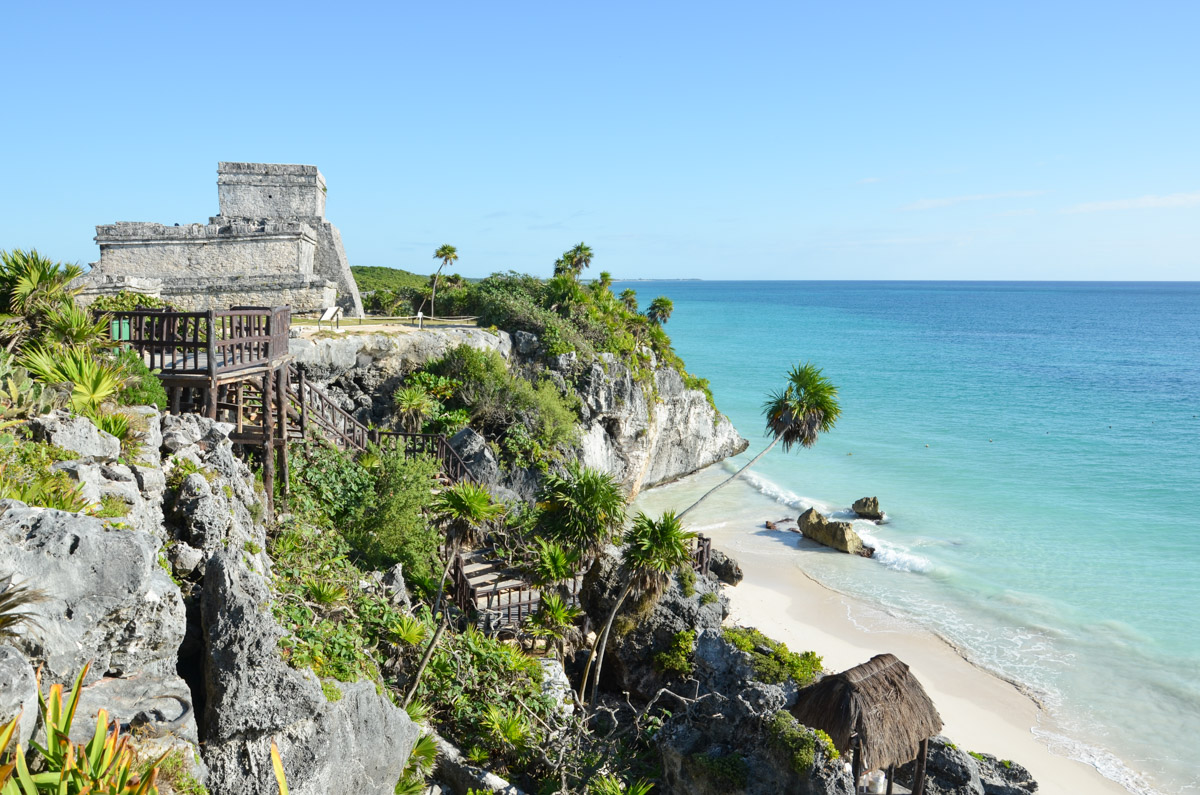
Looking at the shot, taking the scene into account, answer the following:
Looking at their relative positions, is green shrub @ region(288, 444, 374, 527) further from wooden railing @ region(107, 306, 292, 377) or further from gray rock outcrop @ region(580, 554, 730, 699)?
gray rock outcrop @ region(580, 554, 730, 699)

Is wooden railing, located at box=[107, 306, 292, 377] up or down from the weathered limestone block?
up

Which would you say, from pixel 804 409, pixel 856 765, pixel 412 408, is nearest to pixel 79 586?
pixel 856 765

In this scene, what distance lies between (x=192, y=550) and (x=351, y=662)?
254cm

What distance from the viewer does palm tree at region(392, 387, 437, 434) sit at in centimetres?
2281

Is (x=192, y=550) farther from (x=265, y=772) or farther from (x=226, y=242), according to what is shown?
(x=226, y=242)

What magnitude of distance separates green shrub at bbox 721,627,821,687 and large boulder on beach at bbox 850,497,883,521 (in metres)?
17.0

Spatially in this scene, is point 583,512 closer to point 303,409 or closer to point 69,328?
point 303,409

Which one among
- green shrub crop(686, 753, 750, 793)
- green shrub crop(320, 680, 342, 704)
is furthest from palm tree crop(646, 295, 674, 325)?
green shrub crop(320, 680, 342, 704)

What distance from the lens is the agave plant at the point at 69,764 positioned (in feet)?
14.3

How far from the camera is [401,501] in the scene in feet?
49.9

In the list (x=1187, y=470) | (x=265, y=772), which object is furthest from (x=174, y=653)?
(x=1187, y=470)

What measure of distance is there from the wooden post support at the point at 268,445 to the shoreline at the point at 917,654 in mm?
11664

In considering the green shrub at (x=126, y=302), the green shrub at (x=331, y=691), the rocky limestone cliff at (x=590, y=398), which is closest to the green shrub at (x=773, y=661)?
the green shrub at (x=331, y=691)

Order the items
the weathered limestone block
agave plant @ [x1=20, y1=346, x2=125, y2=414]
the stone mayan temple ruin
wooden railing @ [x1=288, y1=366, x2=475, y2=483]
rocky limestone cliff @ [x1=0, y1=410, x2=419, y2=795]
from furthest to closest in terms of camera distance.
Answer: the stone mayan temple ruin → wooden railing @ [x1=288, y1=366, x2=475, y2=483] → agave plant @ [x1=20, y1=346, x2=125, y2=414] → the weathered limestone block → rocky limestone cliff @ [x1=0, y1=410, x2=419, y2=795]
